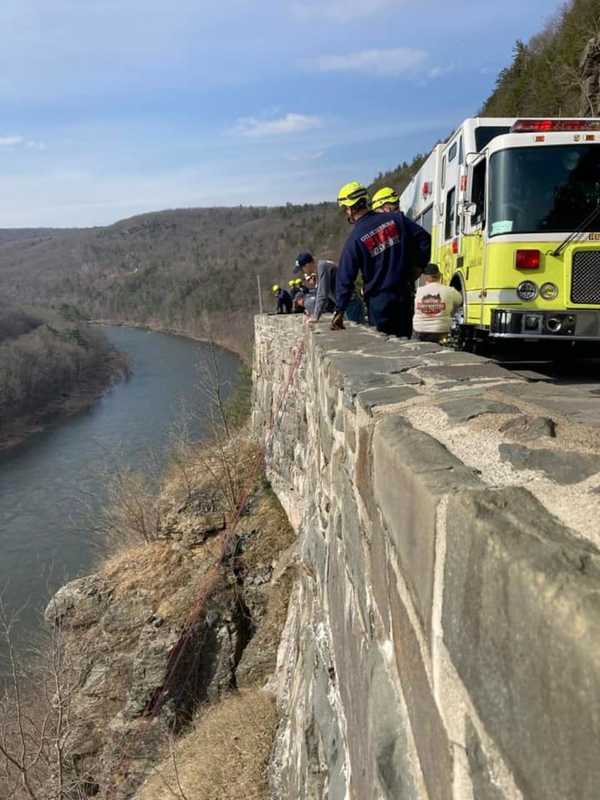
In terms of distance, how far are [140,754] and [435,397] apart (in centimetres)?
1327

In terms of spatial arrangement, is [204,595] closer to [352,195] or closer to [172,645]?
[172,645]

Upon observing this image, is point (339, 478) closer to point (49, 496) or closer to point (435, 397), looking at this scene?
point (435, 397)

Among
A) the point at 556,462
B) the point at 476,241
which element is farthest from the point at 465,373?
the point at 476,241

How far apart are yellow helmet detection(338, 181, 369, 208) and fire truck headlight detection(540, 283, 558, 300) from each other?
8.22 ft

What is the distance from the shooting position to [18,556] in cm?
2375

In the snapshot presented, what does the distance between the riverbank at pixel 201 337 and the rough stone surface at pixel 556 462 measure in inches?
953

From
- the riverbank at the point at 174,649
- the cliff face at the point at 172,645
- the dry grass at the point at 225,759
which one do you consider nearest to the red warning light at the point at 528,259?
the dry grass at the point at 225,759

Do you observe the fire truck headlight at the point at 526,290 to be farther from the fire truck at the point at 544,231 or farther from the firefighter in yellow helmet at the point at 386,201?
the firefighter in yellow helmet at the point at 386,201

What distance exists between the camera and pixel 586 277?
21.3 feet

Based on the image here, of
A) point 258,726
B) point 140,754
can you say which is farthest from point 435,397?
point 140,754

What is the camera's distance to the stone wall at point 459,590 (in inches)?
34.3

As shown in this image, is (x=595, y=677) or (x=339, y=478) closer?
(x=595, y=677)

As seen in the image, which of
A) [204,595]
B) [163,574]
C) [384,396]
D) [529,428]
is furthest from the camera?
[163,574]

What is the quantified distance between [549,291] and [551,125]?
179cm
